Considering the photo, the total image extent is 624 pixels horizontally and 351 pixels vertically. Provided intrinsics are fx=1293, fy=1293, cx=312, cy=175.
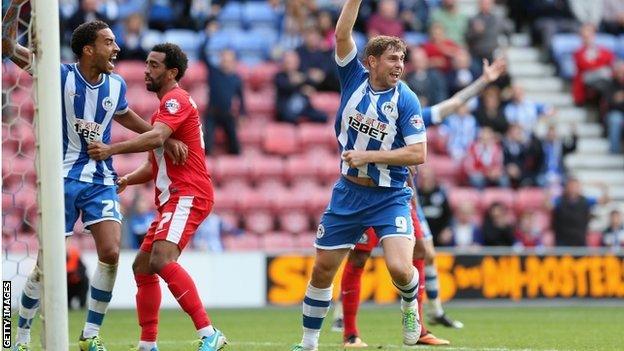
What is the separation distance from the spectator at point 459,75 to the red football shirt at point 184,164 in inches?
496

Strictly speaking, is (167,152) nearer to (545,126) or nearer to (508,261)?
(508,261)

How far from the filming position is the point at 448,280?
61.1ft

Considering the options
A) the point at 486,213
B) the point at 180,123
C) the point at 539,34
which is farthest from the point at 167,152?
the point at 539,34

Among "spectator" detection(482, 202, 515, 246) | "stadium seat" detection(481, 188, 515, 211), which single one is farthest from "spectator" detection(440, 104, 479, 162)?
"spectator" detection(482, 202, 515, 246)

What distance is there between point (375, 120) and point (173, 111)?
1411mm

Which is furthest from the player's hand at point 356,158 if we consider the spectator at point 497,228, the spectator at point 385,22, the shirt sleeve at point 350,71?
the spectator at point 385,22

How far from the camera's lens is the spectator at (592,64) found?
22.7 m

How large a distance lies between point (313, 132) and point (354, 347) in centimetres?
1055

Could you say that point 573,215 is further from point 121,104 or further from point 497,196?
point 121,104

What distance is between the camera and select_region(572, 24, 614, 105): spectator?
22.7m

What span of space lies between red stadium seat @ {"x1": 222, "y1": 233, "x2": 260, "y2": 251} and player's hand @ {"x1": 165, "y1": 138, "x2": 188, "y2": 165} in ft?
33.4

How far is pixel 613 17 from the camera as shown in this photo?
81.3 ft

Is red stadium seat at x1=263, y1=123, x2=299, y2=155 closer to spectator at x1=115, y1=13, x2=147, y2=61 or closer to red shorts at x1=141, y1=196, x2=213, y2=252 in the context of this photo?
spectator at x1=115, y1=13, x2=147, y2=61

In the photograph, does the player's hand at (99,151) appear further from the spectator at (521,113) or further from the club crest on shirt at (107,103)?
the spectator at (521,113)
